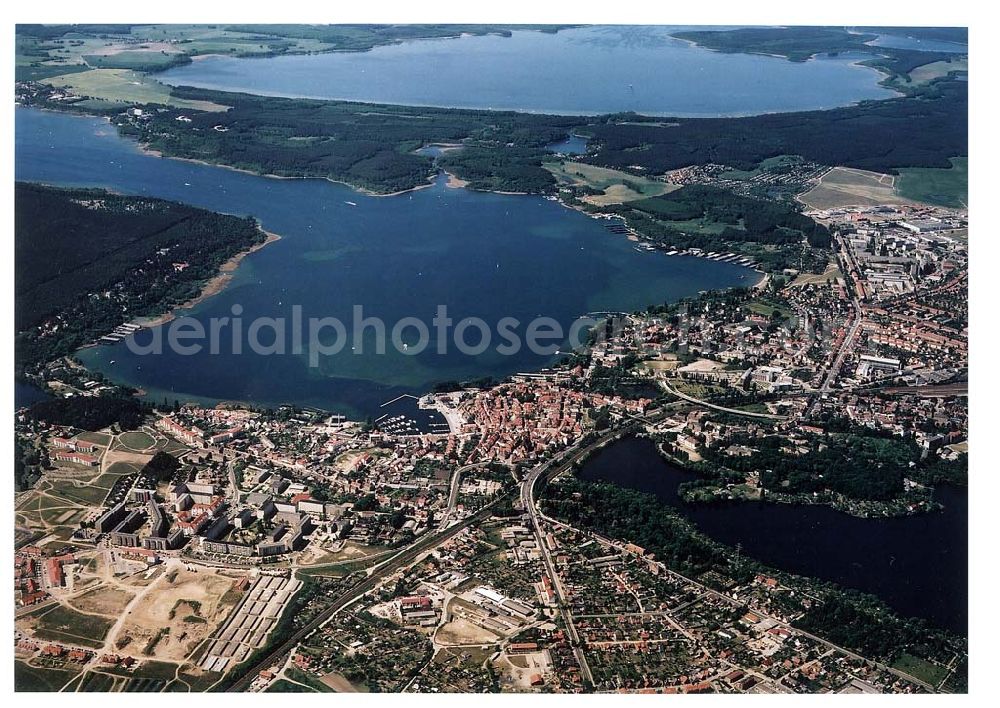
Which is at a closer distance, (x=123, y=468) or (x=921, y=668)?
(x=921, y=668)

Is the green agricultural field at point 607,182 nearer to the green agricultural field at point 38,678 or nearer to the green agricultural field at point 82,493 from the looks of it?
the green agricultural field at point 82,493

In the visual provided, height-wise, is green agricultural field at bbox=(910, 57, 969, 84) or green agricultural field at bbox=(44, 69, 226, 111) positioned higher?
green agricultural field at bbox=(910, 57, 969, 84)

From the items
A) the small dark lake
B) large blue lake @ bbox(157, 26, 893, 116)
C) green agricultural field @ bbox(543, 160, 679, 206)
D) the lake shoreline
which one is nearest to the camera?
the small dark lake

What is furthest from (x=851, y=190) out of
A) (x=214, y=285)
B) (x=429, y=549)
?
(x=429, y=549)

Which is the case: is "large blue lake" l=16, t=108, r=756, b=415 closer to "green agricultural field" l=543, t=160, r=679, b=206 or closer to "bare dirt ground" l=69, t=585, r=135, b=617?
"green agricultural field" l=543, t=160, r=679, b=206

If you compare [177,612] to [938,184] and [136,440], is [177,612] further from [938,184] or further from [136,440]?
[938,184]

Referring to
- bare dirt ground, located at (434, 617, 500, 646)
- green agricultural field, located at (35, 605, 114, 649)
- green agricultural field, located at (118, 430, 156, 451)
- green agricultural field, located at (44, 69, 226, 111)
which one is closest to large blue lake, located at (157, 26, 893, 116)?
green agricultural field, located at (44, 69, 226, 111)
